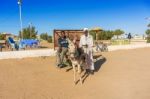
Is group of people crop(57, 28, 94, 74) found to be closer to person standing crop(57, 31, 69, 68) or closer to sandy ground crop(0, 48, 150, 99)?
person standing crop(57, 31, 69, 68)

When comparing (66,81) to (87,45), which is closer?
(66,81)

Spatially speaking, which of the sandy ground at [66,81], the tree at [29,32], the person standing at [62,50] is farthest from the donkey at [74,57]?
the tree at [29,32]

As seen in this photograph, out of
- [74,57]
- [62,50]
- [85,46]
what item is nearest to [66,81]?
[74,57]

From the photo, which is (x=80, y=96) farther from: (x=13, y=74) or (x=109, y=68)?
(x=109, y=68)

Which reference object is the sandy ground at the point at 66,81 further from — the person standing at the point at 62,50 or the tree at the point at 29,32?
the tree at the point at 29,32

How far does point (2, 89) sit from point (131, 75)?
5.73m

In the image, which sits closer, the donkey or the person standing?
the donkey

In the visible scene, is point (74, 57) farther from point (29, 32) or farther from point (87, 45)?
point (29, 32)

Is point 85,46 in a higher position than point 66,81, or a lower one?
higher

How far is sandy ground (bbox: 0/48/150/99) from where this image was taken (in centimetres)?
1028

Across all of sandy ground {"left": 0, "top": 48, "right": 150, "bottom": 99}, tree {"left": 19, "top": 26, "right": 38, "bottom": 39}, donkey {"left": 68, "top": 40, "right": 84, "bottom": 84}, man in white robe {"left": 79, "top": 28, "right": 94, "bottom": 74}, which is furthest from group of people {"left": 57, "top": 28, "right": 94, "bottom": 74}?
tree {"left": 19, "top": 26, "right": 38, "bottom": 39}

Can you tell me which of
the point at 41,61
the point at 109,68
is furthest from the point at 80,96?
the point at 41,61

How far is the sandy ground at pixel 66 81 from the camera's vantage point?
33.7 feet

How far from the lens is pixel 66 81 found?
39.9 ft
